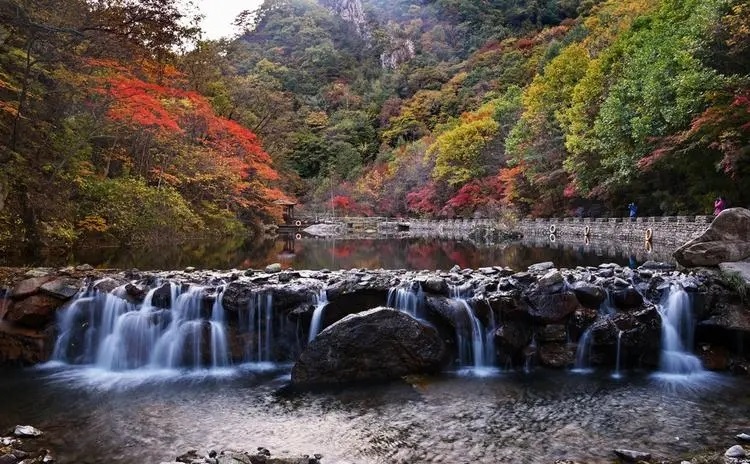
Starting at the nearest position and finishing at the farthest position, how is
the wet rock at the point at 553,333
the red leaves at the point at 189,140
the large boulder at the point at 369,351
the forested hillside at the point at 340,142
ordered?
the large boulder at the point at 369,351
the wet rock at the point at 553,333
the forested hillside at the point at 340,142
the red leaves at the point at 189,140

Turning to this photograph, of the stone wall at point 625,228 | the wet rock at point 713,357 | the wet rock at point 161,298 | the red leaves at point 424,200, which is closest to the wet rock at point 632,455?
the wet rock at point 713,357

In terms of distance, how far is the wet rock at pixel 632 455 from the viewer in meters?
4.92

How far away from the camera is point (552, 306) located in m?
8.63

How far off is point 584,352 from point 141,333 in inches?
302

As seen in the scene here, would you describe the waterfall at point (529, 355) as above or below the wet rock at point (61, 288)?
below

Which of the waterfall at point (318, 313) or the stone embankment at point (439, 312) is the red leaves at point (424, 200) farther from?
the waterfall at point (318, 313)

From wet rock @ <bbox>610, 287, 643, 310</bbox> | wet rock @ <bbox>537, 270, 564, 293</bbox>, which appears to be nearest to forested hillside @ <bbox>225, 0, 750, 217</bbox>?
wet rock @ <bbox>610, 287, 643, 310</bbox>

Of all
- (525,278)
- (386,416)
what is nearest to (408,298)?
(525,278)

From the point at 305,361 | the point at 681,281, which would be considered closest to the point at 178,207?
the point at 305,361

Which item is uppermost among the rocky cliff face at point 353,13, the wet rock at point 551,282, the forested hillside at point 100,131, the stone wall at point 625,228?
the rocky cliff face at point 353,13

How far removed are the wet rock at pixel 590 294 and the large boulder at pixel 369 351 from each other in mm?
2735

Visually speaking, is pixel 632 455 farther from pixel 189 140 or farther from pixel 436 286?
pixel 189 140

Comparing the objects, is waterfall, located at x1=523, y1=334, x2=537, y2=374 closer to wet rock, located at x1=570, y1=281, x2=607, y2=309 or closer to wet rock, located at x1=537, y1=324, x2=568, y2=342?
wet rock, located at x1=537, y1=324, x2=568, y2=342

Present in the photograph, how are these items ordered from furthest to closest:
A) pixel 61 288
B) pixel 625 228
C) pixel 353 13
A: pixel 353 13 < pixel 625 228 < pixel 61 288
